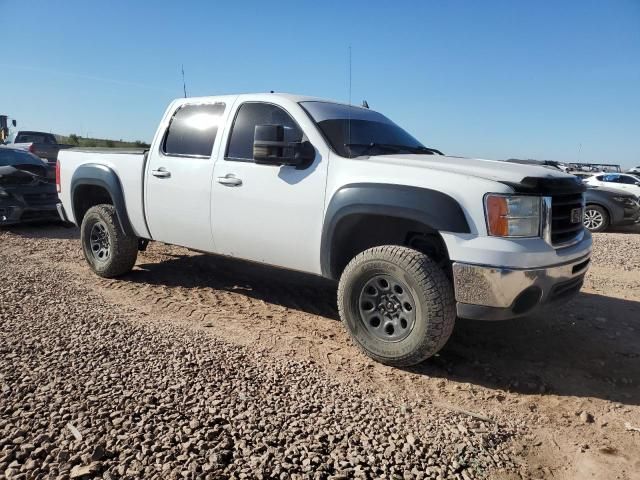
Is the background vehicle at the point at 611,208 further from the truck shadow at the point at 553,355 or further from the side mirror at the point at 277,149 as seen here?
the side mirror at the point at 277,149

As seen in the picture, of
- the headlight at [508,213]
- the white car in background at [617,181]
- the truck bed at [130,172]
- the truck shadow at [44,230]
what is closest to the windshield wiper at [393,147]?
the headlight at [508,213]

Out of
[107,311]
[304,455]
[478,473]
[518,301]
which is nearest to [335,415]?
[304,455]

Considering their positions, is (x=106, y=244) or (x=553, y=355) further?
(x=106, y=244)

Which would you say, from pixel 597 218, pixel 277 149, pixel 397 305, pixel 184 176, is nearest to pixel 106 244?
pixel 184 176

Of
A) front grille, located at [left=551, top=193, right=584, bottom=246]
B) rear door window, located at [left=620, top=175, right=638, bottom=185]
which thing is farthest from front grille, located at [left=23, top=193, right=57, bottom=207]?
rear door window, located at [left=620, top=175, right=638, bottom=185]

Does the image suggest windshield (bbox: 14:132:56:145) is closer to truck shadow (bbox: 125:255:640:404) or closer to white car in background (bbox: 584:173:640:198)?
truck shadow (bbox: 125:255:640:404)

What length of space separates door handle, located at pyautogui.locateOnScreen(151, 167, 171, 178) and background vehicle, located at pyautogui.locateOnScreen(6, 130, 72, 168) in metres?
12.7

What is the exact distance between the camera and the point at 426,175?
3.22m

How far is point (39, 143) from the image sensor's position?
1581cm

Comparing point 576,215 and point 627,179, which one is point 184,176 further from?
point 627,179

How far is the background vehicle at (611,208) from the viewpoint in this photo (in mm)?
10789

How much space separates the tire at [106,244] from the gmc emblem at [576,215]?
168 inches

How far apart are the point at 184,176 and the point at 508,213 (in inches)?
114

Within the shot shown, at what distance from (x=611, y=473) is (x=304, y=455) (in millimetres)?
1534
